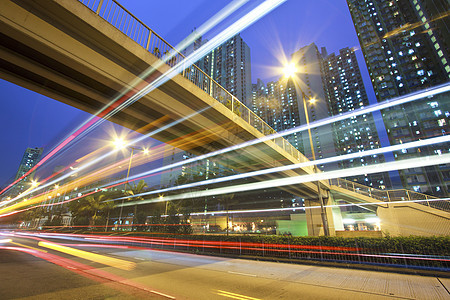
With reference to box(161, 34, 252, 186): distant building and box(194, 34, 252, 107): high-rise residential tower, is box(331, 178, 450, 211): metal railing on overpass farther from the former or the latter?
box(194, 34, 252, 107): high-rise residential tower

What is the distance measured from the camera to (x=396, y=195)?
780 inches

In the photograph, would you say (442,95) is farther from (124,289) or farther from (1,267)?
(1,267)

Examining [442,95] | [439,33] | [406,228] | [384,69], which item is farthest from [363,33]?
[406,228]

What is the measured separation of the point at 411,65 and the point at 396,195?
85607 millimetres

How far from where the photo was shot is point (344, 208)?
144ft

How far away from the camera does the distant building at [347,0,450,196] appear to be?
61.2 metres

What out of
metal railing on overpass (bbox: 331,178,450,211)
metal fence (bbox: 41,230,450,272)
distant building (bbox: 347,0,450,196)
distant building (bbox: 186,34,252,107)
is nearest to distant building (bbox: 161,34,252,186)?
distant building (bbox: 186,34,252,107)

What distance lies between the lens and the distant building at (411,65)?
201 ft

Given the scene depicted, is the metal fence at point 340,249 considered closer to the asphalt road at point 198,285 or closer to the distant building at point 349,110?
the asphalt road at point 198,285

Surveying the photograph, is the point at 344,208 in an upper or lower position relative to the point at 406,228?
upper

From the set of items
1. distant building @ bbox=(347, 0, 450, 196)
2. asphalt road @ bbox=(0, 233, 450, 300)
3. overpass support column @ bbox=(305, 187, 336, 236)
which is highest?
distant building @ bbox=(347, 0, 450, 196)

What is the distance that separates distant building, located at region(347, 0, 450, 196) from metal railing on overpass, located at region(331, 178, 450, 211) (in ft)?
196

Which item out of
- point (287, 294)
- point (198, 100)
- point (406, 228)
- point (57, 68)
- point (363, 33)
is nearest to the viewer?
point (287, 294)

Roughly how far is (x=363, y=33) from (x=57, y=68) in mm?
123476
